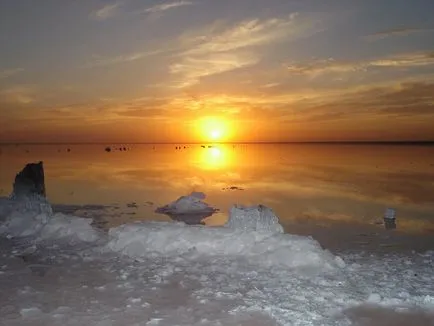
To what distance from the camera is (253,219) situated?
11.3m

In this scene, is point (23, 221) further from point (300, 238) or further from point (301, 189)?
point (301, 189)

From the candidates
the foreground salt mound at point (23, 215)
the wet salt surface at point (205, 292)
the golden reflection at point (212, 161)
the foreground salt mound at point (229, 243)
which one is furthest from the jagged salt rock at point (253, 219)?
the golden reflection at point (212, 161)

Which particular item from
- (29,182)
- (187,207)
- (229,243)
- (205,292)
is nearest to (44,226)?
(29,182)

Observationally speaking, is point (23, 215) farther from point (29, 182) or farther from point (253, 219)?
point (253, 219)

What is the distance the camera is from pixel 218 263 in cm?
895

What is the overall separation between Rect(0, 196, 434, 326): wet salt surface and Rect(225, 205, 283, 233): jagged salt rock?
2.81 feet

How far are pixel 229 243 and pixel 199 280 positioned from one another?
2.26 metres

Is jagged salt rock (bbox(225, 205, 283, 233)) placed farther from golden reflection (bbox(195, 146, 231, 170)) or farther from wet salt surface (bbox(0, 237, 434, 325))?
golden reflection (bbox(195, 146, 231, 170))

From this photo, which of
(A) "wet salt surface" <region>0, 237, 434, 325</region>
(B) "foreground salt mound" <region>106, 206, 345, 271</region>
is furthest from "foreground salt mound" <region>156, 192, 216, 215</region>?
(A) "wet salt surface" <region>0, 237, 434, 325</region>

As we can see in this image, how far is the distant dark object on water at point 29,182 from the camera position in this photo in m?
15.2

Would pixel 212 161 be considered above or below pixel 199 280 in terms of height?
below

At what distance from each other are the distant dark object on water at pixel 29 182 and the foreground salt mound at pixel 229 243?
20.3 feet

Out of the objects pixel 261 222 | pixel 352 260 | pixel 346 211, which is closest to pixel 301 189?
pixel 346 211

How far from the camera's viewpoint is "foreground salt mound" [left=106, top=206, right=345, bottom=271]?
29.2 feet
